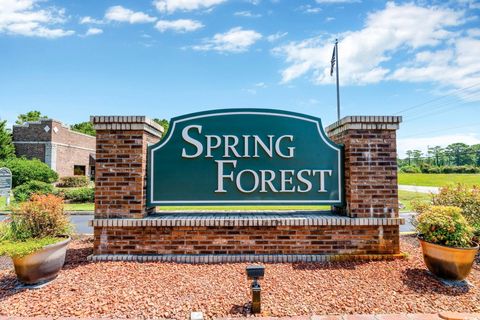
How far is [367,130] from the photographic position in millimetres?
4941

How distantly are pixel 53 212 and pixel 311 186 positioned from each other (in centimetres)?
411

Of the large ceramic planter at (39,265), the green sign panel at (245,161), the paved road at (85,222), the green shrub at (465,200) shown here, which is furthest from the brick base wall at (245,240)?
the paved road at (85,222)

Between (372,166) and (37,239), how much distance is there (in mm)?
5182

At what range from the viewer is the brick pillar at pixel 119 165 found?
15.7ft

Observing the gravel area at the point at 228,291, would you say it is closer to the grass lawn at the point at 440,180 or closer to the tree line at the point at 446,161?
the grass lawn at the point at 440,180

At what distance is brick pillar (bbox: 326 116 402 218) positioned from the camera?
191 inches

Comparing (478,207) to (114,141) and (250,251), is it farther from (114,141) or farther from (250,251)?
(114,141)

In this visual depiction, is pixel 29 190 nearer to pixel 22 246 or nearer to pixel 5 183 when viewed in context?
pixel 5 183

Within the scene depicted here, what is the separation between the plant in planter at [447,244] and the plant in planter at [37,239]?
5.10 meters

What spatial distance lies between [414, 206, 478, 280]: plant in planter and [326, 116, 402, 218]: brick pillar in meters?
0.67

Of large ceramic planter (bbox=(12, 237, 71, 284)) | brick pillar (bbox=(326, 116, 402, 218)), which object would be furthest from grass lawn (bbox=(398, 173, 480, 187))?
large ceramic planter (bbox=(12, 237, 71, 284))

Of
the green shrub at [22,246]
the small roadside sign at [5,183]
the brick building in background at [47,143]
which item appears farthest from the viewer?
the brick building in background at [47,143]

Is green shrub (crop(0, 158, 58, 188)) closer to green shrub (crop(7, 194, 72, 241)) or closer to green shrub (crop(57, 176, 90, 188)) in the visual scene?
green shrub (crop(57, 176, 90, 188))

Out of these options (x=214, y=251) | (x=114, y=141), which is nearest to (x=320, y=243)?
(x=214, y=251)
